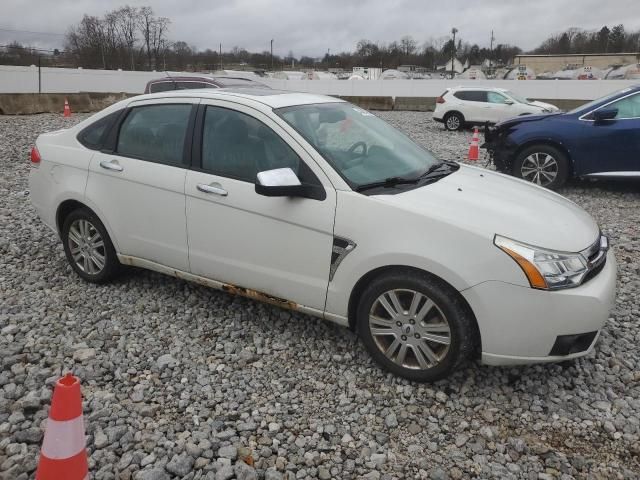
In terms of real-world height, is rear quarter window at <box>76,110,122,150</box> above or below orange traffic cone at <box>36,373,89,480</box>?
above

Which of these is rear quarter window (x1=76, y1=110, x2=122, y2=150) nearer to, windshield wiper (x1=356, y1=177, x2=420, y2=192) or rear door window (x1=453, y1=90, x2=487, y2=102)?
windshield wiper (x1=356, y1=177, x2=420, y2=192)

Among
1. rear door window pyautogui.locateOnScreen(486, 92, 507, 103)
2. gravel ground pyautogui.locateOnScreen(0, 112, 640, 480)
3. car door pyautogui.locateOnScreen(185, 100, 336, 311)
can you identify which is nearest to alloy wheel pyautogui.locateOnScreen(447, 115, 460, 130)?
rear door window pyautogui.locateOnScreen(486, 92, 507, 103)

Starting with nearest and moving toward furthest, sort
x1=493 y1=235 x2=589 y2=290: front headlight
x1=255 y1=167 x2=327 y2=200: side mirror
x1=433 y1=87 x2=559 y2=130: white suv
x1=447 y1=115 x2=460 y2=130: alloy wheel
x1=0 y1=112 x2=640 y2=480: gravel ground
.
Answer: x1=0 y1=112 x2=640 y2=480: gravel ground, x1=493 y1=235 x2=589 y2=290: front headlight, x1=255 y1=167 x2=327 y2=200: side mirror, x1=433 y1=87 x2=559 y2=130: white suv, x1=447 y1=115 x2=460 y2=130: alloy wheel

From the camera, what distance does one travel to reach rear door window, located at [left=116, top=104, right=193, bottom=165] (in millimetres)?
3793

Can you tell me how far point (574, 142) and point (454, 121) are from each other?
10.5 metres

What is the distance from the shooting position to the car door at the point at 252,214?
3.21m

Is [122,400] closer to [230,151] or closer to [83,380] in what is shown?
[83,380]

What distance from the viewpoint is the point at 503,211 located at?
3082 millimetres

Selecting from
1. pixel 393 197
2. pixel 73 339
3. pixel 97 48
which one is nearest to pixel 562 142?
pixel 393 197

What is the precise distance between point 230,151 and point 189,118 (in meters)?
0.48

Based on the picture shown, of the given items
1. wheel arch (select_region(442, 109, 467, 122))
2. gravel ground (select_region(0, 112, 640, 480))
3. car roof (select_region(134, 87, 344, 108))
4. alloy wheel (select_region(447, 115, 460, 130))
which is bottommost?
gravel ground (select_region(0, 112, 640, 480))

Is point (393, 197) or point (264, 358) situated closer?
point (393, 197)

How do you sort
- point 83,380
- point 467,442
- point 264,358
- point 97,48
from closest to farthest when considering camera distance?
point 467,442 < point 83,380 < point 264,358 < point 97,48

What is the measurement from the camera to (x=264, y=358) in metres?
3.43
